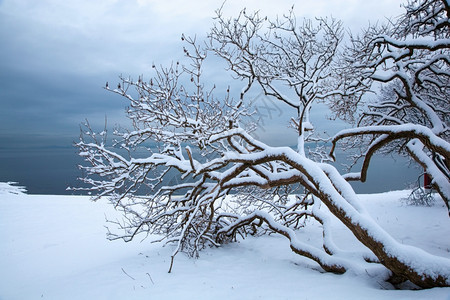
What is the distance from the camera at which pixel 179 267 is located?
250 inches

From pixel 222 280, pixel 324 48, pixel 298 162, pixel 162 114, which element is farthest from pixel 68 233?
pixel 324 48

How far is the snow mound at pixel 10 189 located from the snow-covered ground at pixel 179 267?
836cm

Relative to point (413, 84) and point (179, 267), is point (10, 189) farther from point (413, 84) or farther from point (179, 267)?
point (413, 84)

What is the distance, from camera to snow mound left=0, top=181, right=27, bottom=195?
20641 millimetres

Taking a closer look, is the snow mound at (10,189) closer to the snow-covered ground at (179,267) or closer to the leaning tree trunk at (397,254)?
the snow-covered ground at (179,267)

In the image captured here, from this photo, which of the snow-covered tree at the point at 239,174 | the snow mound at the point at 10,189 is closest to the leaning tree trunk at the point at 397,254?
the snow-covered tree at the point at 239,174

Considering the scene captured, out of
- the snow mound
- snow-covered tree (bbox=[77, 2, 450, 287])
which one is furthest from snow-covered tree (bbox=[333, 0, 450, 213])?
the snow mound

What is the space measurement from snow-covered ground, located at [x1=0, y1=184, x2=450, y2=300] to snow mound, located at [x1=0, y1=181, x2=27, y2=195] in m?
8.36

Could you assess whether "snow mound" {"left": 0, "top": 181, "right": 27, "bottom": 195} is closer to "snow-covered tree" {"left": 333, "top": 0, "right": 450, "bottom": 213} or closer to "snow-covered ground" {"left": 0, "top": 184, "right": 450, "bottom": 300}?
"snow-covered ground" {"left": 0, "top": 184, "right": 450, "bottom": 300}

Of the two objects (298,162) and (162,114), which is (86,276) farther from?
(298,162)

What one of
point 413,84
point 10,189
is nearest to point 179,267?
point 413,84

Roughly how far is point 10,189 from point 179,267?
2041cm

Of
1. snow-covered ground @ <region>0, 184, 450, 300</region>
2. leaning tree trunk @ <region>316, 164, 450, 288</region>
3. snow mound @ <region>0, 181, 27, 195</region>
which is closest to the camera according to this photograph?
leaning tree trunk @ <region>316, 164, 450, 288</region>

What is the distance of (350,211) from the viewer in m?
4.45
